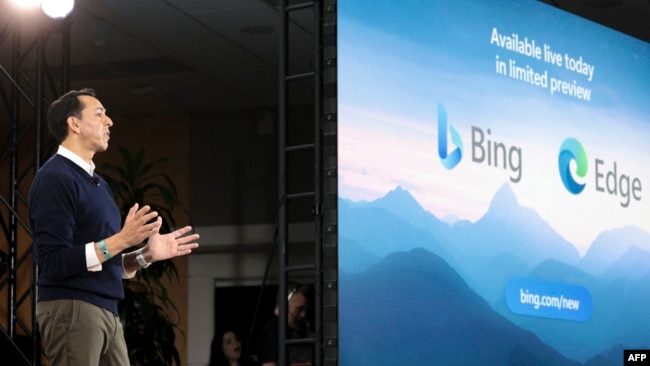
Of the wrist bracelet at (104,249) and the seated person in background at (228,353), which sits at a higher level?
the wrist bracelet at (104,249)

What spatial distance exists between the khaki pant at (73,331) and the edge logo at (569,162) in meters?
2.60

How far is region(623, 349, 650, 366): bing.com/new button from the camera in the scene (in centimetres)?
468

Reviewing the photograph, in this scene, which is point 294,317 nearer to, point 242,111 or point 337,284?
point 337,284

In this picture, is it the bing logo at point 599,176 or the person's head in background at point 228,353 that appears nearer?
the bing logo at point 599,176

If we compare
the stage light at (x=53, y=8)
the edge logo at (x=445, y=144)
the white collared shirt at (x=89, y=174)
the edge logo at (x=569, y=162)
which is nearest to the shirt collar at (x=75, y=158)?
the white collared shirt at (x=89, y=174)

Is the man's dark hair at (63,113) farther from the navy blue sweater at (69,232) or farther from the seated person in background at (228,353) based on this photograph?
the seated person in background at (228,353)

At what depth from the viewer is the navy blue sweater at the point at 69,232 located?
240cm

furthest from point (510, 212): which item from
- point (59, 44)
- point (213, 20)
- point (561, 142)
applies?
point (59, 44)

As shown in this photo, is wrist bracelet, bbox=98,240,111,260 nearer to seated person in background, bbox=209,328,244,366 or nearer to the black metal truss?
the black metal truss

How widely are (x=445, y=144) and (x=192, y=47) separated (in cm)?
346

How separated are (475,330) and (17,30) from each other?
3231mm

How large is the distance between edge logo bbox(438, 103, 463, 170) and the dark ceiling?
1815mm

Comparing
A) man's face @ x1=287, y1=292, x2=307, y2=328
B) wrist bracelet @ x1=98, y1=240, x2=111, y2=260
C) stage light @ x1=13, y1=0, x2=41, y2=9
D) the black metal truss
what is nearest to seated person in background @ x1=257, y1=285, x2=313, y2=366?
man's face @ x1=287, y1=292, x2=307, y2=328

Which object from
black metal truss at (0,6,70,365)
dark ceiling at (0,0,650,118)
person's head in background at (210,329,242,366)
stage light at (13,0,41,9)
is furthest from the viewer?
person's head in background at (210,329,242,366)
